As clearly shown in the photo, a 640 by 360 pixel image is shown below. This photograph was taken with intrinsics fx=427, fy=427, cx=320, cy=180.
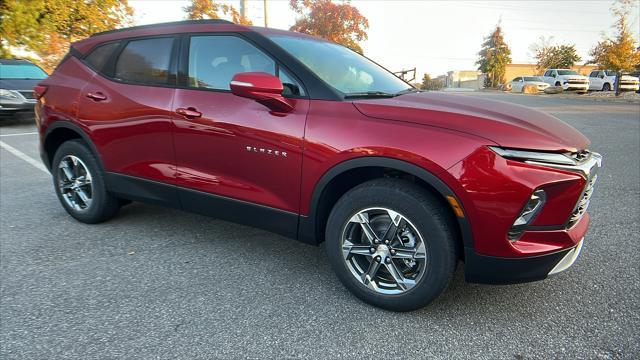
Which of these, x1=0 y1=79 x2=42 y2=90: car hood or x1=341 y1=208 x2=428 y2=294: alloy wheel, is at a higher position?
x1=0 y1=79 x2=42 y2=90: car hood

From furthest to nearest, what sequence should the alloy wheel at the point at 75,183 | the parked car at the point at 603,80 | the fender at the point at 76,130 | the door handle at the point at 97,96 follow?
the parked car at the point at 603,80
the alloy wheel at the point at 75,183
the fender at the point at 76,130
the door handle at the point at 97,96

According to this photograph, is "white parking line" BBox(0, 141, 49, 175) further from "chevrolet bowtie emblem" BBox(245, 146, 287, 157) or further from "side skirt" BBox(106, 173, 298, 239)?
"chevrolet bowtie emblem" BBox(245, 146, 287, 157)

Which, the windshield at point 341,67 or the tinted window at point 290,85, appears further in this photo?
the windshield at point 341,67

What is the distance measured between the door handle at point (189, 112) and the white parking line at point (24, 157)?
4.01 metres

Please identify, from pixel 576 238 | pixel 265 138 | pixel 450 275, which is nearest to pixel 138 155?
pixel 265 138

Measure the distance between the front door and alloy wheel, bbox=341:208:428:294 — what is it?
437mm

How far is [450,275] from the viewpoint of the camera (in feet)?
7.65

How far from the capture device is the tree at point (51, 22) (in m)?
15.2

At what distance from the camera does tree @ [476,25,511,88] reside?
51.4m

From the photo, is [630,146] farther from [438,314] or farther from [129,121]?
[129,121]

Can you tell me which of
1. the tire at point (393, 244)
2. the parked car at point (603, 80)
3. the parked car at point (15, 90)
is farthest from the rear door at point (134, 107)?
the parked car at point (603, 80)

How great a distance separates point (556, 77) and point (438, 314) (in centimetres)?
3866

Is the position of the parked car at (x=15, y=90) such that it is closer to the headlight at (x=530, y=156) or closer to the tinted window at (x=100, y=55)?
the tinted window at (x=100, y=55)

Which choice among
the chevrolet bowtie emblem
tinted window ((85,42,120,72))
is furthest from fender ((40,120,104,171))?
the chevrolet bowtie emblem
